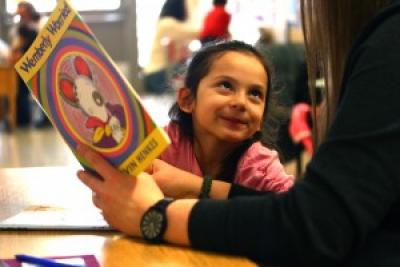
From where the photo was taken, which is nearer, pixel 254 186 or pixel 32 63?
pixel 32 63

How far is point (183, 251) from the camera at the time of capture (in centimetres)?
85

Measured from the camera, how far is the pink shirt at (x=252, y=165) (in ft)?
4.11

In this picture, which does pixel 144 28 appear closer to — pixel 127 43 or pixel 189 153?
pixel 127 43

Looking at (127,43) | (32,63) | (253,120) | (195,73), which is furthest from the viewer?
(127,43)

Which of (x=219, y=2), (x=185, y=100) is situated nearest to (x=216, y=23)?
(x=219, y=2)

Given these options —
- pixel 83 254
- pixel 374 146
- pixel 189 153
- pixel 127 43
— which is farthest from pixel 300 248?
pixel 127 43

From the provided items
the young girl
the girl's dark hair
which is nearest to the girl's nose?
the young girl

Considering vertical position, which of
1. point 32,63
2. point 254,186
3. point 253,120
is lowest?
point 254,186

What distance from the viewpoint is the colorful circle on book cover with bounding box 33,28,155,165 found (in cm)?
Answer: 83

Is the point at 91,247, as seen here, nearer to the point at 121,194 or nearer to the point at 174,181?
the point at 121,194

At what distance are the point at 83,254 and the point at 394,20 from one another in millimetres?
476

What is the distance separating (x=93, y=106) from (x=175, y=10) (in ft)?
22.9

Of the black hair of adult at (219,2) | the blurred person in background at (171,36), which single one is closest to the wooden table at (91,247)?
the black hair of adult at (219,2)

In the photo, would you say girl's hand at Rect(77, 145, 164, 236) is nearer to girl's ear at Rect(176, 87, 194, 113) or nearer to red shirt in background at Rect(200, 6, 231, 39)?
girl's ear at Rect(176, 87, 194, 113)
